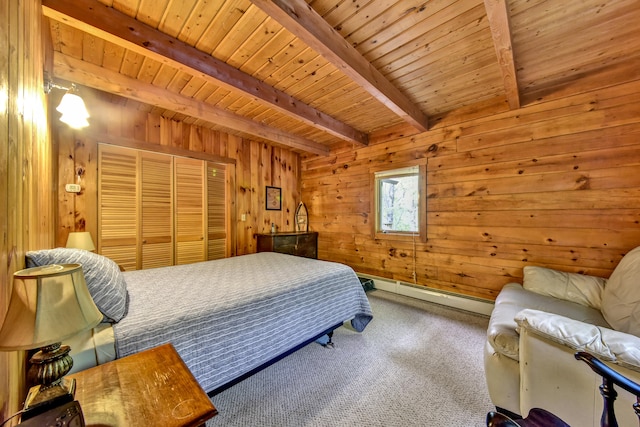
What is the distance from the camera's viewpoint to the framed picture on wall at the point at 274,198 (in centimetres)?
448

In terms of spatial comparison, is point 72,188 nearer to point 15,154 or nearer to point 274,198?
point 15,154

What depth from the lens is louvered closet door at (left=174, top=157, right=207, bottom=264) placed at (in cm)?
332

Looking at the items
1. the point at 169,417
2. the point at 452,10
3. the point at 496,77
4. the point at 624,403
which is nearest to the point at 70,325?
the point at 169,417

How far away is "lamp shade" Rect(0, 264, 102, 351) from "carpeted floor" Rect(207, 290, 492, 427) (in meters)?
1.17

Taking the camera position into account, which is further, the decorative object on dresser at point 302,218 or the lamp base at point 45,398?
the decorative object on dresser at point 302,218

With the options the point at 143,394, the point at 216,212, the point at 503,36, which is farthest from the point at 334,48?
the point at 216,212

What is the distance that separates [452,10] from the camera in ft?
5.09

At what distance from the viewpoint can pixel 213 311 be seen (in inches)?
54.3

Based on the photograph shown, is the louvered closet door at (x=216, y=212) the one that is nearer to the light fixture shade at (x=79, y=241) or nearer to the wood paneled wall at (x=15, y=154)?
the light fixture shade at (x=79, y=241)

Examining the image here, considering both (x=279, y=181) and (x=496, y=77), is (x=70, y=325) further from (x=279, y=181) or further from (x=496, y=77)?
(x=279, y=181)

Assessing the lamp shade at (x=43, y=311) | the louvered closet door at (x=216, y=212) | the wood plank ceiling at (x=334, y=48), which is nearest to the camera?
the lamp shade at (x=43, y=311)

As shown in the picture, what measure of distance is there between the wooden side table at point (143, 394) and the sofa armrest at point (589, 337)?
5.11ft

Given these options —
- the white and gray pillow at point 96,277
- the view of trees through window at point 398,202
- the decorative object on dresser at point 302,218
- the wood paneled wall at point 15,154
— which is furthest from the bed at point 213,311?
the decorative object on dresser at point 302,218

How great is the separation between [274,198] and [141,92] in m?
2.57
